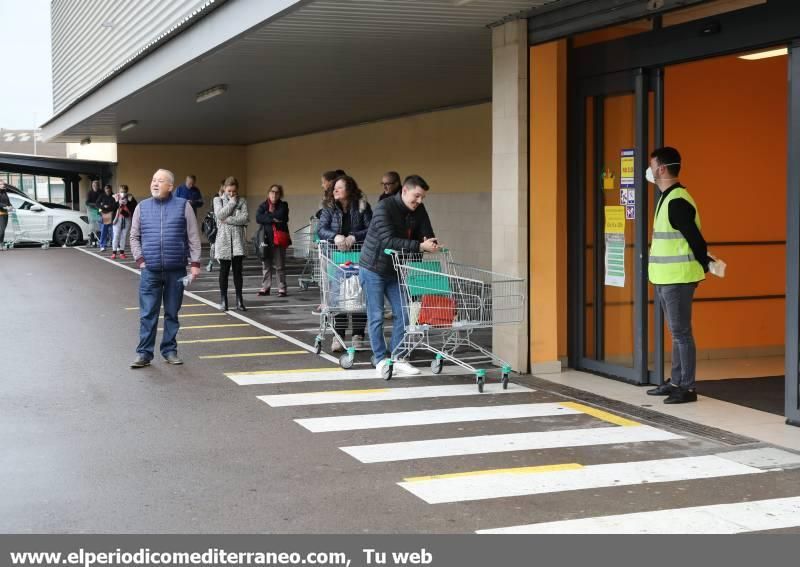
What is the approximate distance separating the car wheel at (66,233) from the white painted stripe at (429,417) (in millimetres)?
25221

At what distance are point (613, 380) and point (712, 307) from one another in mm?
2134

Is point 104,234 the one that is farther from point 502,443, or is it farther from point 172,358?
point 502,443

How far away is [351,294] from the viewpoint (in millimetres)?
11578

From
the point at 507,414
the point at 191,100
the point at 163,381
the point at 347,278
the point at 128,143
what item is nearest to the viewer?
the point at 507,414

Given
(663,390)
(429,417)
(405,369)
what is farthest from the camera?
(405,369)

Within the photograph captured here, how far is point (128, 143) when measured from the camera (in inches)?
1464

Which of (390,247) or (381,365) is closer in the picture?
(390,247)

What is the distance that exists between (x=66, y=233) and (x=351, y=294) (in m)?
22.7

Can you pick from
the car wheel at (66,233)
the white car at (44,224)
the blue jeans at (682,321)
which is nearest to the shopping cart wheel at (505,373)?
the blue jeans at (682,321)

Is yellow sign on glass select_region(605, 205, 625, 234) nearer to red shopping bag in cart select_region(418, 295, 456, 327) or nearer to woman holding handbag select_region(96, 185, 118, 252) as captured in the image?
red shopping bag in cart select_region(418, 295, 456, 327)

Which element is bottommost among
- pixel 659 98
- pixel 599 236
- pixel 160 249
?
pixel 160 249

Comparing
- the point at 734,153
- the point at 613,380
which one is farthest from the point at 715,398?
the point at 734,153

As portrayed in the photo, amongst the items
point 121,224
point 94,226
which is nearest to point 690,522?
point 121,224
